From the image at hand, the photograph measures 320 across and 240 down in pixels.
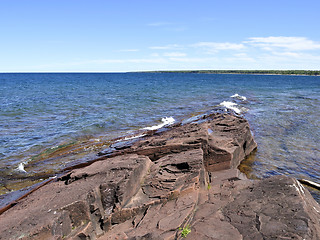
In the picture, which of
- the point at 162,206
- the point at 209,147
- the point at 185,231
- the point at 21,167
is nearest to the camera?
the point at 185,231

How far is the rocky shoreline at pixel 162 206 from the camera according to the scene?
4.77 meters

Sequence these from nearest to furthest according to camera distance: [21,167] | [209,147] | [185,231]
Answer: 1. [185,231]
2. [209,147]
3. [21,167]

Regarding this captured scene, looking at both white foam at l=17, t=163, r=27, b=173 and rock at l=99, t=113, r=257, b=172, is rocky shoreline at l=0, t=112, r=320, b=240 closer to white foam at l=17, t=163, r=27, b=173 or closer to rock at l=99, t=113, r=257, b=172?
rock at l=99, t=113, r=257, b=172

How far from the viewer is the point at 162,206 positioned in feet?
19.5

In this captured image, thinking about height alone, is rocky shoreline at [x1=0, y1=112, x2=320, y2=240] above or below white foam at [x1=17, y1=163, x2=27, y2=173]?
above

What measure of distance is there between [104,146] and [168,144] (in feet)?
15.6

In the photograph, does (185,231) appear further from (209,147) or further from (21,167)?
(21,167)

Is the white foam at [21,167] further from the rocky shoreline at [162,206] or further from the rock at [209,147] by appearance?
the rocky shoreline at [162,206]

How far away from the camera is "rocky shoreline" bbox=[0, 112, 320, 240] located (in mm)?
4773

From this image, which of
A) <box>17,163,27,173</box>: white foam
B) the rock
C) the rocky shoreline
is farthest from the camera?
<box>17,163,27,173</box>: white foam

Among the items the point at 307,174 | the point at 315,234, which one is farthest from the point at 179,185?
the point at 307,174

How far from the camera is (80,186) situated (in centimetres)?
627

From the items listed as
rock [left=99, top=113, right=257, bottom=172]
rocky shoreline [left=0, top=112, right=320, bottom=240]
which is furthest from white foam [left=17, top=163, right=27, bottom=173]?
rocky shoreline [left=0, top=112, right=320, bottom=240]

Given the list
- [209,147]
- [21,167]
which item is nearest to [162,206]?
[209,147]
